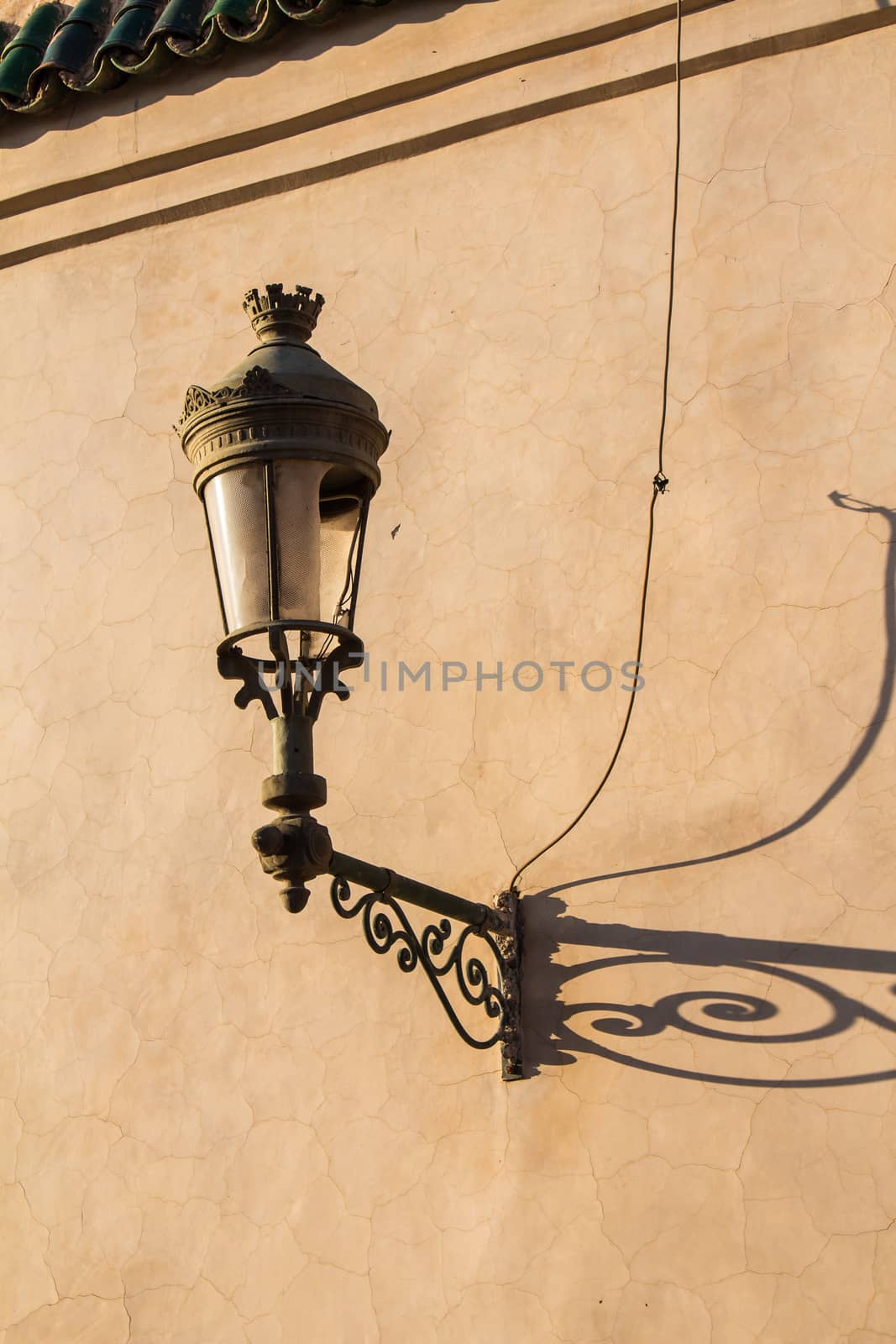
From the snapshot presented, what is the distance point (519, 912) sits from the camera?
2.61 metres

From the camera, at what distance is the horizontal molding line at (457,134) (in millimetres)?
2855

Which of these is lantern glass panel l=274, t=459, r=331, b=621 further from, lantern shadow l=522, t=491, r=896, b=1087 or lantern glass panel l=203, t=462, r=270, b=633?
lantern shadow l=522, t=491, r=896, b=1087

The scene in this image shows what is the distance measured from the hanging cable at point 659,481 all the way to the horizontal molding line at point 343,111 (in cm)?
11

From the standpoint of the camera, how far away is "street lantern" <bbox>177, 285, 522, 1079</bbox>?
2135 millimetres

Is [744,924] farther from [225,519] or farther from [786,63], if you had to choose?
[786,63]

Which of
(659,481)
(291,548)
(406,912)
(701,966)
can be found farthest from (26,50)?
(701,966)

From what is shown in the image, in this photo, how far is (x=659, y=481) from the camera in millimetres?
2678

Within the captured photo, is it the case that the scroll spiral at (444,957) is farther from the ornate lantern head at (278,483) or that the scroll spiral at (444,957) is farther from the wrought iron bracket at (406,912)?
the ornate lantern head at (278,483)

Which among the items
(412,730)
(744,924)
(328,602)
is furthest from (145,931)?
(744,924)

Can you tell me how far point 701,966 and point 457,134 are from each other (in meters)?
1.71

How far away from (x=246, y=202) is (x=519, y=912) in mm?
1658

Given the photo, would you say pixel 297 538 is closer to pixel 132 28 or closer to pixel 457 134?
pixel 457 134

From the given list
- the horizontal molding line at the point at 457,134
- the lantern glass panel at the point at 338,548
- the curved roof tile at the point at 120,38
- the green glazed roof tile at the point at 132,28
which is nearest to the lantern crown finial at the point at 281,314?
the lantern glass panel at the point at 338,548

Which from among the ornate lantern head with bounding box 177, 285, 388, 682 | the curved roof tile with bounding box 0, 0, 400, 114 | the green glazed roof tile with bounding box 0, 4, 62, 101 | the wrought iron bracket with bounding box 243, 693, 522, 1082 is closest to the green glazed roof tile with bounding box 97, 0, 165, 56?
the curved roof tile with bounding box 0, 0, 400, 114
